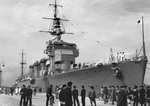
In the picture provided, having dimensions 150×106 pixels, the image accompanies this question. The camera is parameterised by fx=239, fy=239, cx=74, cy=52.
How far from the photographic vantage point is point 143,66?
20109 millimetres

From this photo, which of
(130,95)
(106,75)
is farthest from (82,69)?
(130,95)

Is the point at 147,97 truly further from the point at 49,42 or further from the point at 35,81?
the point at 35,81

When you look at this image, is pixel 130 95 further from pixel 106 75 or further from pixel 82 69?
pixel 82 69

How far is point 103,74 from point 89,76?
186 centimetres

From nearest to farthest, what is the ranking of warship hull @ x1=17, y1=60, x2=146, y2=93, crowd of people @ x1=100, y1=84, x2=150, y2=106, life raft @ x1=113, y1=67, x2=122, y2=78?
crowd of people @ x1=100, y1=84, x2=150, y2=106
warship hull @ x1=17, y1=60, x2=146, y2=93
life raft @ x1=113, y1=67, x2=122, y2=78

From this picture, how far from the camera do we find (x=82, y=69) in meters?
24.6

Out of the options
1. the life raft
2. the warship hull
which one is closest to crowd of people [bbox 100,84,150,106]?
the life raft

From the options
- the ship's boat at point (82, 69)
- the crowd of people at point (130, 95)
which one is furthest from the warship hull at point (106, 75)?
the crowd of people at point (130, 95)

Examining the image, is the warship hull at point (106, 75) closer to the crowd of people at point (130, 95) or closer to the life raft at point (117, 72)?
the life raft at point (117, 72)

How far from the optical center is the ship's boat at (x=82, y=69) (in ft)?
67.5

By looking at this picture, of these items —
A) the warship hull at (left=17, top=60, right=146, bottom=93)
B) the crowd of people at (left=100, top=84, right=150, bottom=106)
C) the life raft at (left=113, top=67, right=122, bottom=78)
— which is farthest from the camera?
the life raft at (left=113, top=67, right=122, bottom=78)

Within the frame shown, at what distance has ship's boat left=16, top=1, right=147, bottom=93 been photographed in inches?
811

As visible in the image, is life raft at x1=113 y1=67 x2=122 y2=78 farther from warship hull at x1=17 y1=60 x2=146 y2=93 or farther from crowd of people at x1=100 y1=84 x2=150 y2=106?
crowd of people at x1=100 y1=84 x2=150 y2=106

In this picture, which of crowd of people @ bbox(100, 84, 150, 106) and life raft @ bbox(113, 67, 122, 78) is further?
life raft @ bbox(113, 67, 122, 78)
